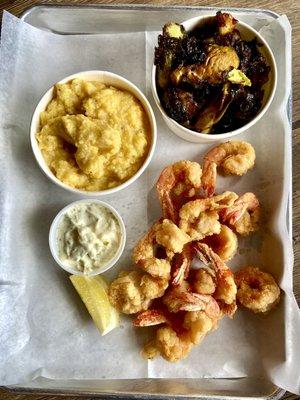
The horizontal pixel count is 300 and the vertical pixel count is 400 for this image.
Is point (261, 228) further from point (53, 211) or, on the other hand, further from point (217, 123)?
point (53, 211)

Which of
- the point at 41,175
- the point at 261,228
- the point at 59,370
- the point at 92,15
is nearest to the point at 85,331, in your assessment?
the point at 59,370

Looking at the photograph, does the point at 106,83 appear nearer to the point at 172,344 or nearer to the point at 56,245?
the point at 56,245

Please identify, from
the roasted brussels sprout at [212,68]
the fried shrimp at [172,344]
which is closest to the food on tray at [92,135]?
the roasted brussels sprout at [212,68]

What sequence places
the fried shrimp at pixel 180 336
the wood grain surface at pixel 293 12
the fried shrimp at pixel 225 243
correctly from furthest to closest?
the wood grain surface at pixel 293 12, the fried shrimp at pixel 225 243, the fried shrimp at pixel 180 336

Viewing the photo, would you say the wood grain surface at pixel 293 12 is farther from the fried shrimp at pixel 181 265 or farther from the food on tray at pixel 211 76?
the fried shrimp at pixel 181 265

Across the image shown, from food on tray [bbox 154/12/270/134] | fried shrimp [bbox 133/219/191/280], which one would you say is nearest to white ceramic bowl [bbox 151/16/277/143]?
food on tray [bbox 154/12/270/134]

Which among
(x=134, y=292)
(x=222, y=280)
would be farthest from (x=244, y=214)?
(x=134, y=292)

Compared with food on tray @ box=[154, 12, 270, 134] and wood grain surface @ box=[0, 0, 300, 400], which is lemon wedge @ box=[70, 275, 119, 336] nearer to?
food on tray @ box=[154, 12, 270, 134]
